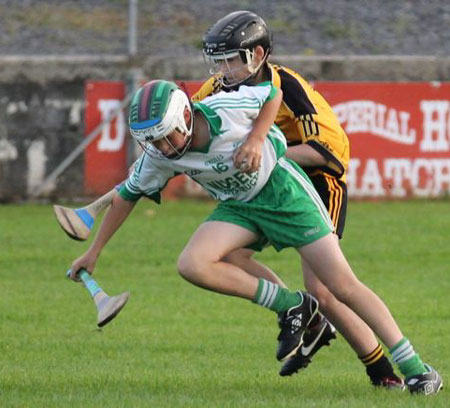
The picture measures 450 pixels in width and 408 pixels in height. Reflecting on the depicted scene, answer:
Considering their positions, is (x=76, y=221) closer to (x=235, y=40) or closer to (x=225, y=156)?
(x=225, y=156)

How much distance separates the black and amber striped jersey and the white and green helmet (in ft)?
2.94

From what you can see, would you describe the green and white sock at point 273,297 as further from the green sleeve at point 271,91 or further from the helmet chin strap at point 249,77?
the helmet chin strap at point 249,77

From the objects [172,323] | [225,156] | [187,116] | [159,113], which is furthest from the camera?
[172,323]

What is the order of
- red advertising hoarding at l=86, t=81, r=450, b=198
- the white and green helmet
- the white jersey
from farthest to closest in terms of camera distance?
red advertising hoarding at l=86, t=81, r=450, b=198, the white jersey, the white and green helmet

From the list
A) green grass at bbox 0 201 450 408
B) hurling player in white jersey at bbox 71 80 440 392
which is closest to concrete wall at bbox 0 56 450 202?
green grass at bbox 0 201 450 408

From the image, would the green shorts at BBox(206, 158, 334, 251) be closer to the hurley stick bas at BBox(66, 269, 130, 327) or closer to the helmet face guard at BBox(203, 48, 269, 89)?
the helmet face guard at BBox(203, 48, 269, 89)

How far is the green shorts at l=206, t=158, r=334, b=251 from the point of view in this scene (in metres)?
6.66

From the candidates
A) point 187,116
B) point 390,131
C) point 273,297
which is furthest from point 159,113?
point 390,131

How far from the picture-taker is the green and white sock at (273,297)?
675cm

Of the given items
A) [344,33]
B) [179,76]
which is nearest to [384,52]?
[344,33]

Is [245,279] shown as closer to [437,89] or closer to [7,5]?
[437,89]

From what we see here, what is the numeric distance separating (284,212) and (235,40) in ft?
3.01

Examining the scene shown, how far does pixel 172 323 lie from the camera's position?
10.1 metres

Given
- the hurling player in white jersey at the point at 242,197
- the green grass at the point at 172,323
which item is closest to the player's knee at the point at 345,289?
the hurling player in white jersey at the point at 242,197
